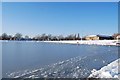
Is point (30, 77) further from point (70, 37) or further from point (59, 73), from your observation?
point (70, 37)

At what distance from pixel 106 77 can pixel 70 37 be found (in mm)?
56813

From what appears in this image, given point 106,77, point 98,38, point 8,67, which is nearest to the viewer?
point 106,77

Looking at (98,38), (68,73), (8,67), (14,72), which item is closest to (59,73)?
(68,73)

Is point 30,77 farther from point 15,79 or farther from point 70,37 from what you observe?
point 70,37

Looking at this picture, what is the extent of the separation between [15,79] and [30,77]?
434mm

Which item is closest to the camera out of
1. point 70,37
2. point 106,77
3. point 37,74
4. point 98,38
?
point 106,77

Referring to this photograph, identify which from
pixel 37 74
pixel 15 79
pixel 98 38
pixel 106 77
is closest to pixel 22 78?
pixel 15 79

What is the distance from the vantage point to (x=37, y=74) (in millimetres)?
7102

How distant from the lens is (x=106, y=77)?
254 inches

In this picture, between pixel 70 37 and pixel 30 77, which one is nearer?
pixel 30 77

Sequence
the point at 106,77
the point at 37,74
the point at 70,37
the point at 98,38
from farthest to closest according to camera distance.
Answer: the point at 70,37
the point at 98,38
the point at 37,74
the point at 106,77

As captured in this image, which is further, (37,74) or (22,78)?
(37,74)

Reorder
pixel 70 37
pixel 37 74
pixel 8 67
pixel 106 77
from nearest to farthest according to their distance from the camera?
pixel 106 77 < pixel 37 74 < pixel 8 67 < pixel 70 37

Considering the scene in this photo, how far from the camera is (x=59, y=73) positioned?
7.38 m
